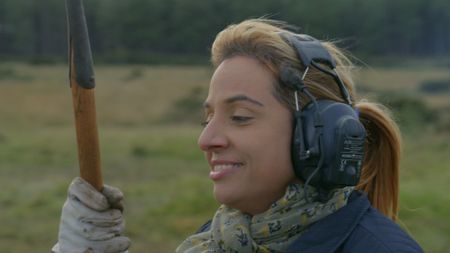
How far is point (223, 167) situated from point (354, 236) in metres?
0.35

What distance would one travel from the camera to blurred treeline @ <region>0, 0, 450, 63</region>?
6725 centimetres

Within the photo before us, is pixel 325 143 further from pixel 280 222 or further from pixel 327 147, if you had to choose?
pixel 280 222

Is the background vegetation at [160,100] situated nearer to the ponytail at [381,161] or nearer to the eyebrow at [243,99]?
the ponytail at [381,161]

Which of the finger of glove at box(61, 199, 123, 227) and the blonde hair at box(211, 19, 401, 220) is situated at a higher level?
the blonde hair at box(211, 19, 401, 220)

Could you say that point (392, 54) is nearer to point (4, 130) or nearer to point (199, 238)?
point (4, 130)

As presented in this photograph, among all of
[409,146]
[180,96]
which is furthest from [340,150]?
[180,96]

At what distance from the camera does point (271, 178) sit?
6.81 ft

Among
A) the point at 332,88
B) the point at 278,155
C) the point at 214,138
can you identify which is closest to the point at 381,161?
the point at 332,88

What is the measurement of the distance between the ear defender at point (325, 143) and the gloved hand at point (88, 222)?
697 millimetres

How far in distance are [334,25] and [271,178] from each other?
223 feet

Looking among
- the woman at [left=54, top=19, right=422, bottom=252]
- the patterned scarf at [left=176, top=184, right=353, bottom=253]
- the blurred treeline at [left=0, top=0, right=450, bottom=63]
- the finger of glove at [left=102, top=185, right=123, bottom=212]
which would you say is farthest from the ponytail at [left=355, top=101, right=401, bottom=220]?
the blurred treeline at [left=0, top=0, right=450, bottom=63]

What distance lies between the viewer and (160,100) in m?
41.3

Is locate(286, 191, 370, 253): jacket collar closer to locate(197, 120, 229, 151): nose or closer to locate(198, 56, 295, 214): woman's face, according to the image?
locate(198, 56, 295, 214): woman's face

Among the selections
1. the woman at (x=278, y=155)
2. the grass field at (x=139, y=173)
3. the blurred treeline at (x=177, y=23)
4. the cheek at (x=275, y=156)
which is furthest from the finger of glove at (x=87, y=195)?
the blurred treeline at (x=177, y=23)
